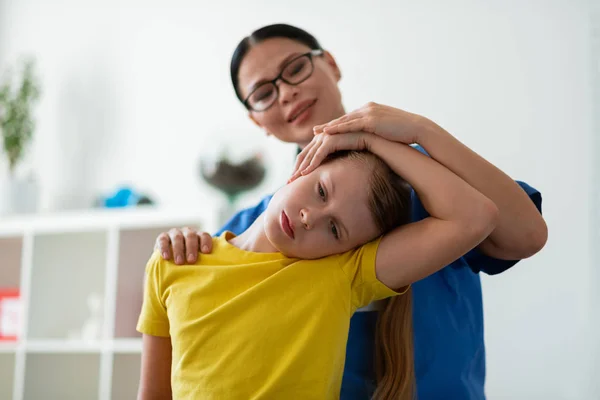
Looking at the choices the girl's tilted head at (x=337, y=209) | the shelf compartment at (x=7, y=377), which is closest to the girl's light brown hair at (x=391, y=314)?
the girl's tilted head at (x=337, y=209)

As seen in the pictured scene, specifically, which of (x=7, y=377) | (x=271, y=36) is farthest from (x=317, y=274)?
(x=7, y=377)

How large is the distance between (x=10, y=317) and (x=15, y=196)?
0.60 metres

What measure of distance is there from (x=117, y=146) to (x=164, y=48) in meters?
0.57

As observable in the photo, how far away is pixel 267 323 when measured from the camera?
1060 millimetres

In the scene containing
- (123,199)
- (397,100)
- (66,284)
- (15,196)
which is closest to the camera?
(397,100)

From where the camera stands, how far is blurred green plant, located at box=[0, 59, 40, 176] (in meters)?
3.40

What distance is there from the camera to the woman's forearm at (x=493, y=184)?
1.07 metres

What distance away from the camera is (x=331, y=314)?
3.45 feet

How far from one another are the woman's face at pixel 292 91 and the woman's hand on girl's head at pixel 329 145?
0.32m

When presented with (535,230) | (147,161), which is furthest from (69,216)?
(535,230)

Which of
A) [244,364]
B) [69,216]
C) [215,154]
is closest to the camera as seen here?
[244,364]

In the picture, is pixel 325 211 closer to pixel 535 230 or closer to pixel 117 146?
pixel 535 230

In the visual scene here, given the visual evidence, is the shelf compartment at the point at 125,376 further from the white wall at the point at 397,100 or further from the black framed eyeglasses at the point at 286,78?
the black framed eyeglasses at the point at 286,78

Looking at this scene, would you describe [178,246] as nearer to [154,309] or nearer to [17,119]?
[154,309]
